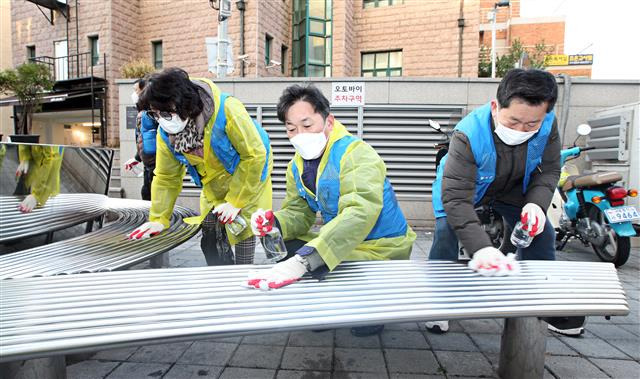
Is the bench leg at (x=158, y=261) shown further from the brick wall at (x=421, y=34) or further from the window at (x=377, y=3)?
→ the window at (x=377, y=3)

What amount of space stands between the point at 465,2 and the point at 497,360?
14837mm

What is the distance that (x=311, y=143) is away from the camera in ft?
6.91

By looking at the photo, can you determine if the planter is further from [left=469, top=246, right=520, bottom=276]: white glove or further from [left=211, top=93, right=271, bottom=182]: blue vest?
[left=469, top=246, right=520, bottom=276]: white glove

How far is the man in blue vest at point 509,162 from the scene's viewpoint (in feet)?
6.12

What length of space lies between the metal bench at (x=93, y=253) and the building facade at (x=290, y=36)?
1123 centimetres

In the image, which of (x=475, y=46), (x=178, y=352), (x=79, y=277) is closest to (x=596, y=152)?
(x=178, y=352)

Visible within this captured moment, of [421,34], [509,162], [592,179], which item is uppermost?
[421,34]

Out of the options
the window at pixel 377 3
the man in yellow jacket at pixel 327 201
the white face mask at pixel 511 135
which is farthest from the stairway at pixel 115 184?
the window at pixel 377 3

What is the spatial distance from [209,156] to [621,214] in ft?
13.8

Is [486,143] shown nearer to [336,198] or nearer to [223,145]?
[336,198]

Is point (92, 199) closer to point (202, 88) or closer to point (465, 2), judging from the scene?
point (202, 88)

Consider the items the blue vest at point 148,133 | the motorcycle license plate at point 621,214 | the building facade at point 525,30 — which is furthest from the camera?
the building facade at point 525,30

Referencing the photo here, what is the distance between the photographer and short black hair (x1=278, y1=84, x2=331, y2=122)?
2.09m

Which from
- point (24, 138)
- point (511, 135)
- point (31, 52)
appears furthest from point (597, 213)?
point (31, 52)
